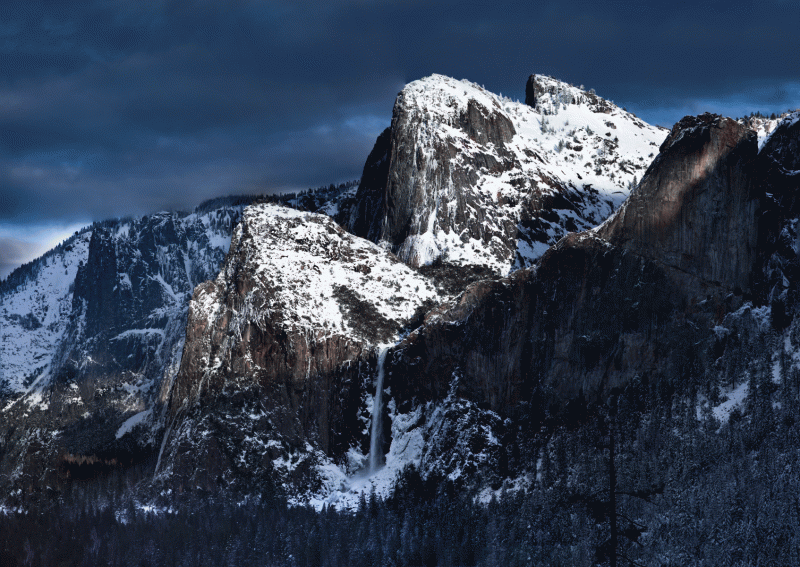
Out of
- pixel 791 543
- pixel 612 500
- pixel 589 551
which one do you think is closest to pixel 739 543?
pixel 791 543

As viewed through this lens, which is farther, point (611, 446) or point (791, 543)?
point (791, 543)

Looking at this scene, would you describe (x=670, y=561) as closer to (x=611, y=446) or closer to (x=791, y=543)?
(x=791, y=543)

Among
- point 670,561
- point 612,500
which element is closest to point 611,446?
point 612,500

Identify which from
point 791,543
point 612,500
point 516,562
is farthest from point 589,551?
point 612,500

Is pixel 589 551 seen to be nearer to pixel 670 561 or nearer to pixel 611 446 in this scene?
pixel 670 561

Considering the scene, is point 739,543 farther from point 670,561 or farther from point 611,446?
point 611,446

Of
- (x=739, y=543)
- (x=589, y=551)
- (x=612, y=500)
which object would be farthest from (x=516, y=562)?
(x=612, y=500)

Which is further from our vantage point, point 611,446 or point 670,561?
point 670,561
